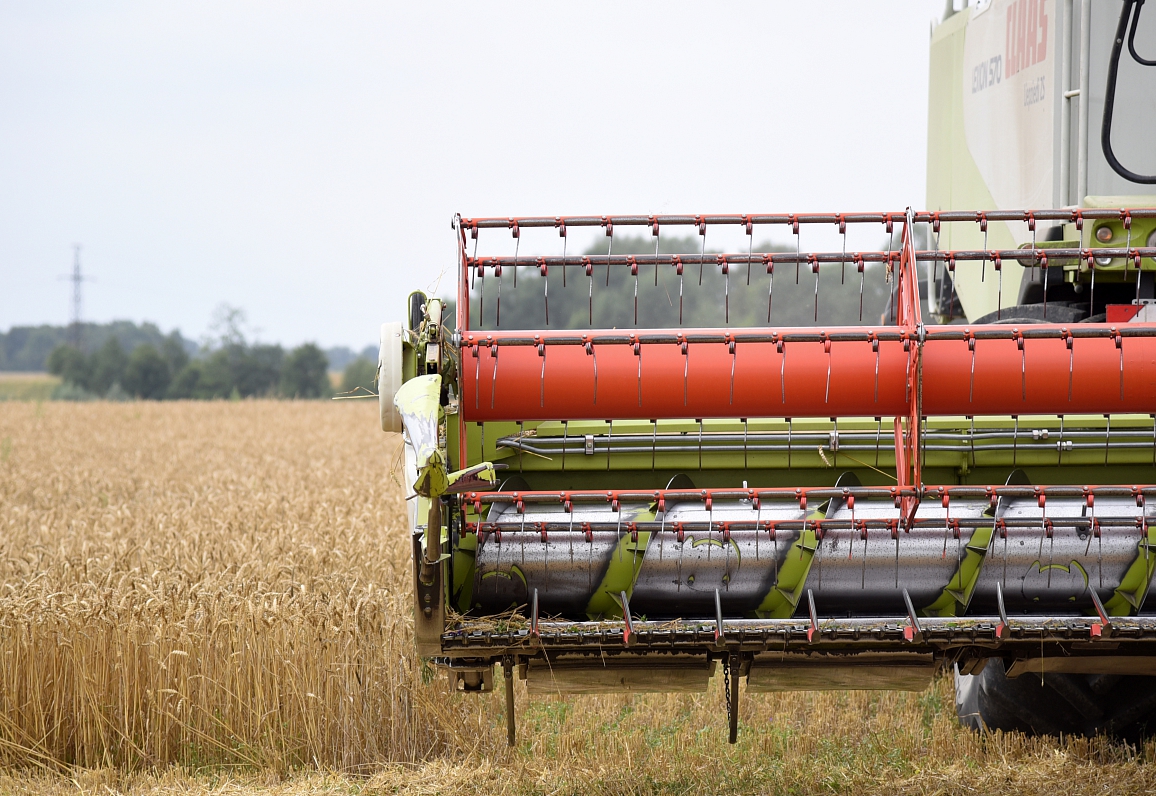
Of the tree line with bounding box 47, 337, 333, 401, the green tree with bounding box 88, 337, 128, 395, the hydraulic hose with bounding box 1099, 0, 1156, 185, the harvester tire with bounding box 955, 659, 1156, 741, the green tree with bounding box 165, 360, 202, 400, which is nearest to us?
the hydraulic hose with bounding box 1099, 0, 1156, 185

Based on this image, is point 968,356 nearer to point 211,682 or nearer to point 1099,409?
point 1099,409

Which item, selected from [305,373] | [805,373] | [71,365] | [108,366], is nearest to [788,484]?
[805,373]

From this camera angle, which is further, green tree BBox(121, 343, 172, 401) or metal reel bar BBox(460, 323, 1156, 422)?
green tree BBox(121, 343, 172, 401)

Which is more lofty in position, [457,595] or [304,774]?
[457,595]

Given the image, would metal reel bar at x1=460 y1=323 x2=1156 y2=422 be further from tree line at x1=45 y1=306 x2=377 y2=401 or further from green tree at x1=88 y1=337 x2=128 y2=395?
green tree at x1=88 y1=337 x2=128 y2=395

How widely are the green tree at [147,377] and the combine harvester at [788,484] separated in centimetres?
4773

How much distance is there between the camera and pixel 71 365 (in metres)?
51.0

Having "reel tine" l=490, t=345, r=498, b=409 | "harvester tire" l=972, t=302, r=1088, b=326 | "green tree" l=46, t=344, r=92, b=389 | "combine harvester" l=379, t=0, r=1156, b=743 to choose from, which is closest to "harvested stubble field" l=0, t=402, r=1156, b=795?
"combine harvester" l=379, t=0, r=1156, b=743

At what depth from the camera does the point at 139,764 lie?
405 centimetres

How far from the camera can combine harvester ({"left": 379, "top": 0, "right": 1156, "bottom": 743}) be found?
2561 mm

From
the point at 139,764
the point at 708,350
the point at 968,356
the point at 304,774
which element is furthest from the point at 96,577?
the point at 968,356

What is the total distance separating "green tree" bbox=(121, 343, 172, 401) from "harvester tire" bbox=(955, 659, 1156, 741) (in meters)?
47.8

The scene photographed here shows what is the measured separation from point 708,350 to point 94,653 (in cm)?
270

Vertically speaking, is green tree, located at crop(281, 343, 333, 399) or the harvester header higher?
green tree, located at crop(281, 343, 333, 399)
